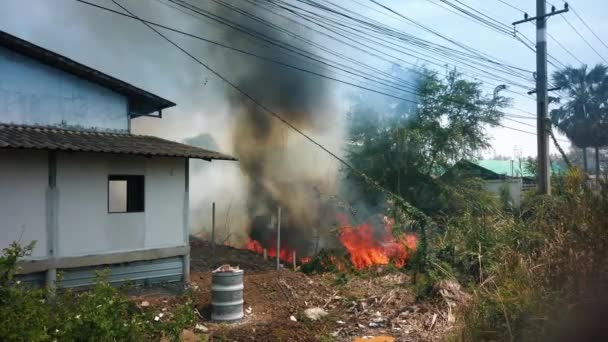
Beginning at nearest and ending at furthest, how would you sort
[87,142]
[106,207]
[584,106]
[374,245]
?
[87,142], [106,207], [374,245], [584,106]

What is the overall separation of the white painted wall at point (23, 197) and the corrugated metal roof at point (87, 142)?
0.51 meters

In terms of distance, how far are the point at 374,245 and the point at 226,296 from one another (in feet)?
30.2

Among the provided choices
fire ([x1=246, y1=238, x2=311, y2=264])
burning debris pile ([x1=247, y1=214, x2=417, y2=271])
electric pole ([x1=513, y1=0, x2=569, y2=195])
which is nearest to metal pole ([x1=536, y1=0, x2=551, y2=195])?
electric pole ([x1=513, y1=0, x2=569, y2=195])

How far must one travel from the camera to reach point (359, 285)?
12.1 meters

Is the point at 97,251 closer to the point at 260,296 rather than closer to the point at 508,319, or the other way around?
the point at 260,296

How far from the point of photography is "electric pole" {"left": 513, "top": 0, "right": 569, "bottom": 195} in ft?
47.5

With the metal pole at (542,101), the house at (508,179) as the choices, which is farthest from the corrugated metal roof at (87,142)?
the house at (508,179)

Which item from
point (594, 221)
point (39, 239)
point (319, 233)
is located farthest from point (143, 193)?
point (319, 233)

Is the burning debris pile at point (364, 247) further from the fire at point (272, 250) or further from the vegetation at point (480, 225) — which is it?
the vegetation at point (480, 225)

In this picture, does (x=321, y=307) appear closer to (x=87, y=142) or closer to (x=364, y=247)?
(x=87, y=142)

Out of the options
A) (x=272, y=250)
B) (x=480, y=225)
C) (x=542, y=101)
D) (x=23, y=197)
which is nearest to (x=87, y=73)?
(x=23, y=197)

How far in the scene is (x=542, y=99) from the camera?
1517cm

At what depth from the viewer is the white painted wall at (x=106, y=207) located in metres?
9.96

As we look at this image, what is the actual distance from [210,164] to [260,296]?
1475cm
